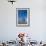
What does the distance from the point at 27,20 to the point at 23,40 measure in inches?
77.2

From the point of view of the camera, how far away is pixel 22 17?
19.0ft

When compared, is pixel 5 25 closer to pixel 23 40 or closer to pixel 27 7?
pixel 27 7

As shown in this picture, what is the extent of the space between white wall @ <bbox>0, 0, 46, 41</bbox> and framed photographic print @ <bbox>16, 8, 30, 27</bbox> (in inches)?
4.9

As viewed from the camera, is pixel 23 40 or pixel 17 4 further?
pixel 17 4

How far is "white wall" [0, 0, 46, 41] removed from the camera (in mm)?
→ 5730

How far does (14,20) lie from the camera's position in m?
5.77

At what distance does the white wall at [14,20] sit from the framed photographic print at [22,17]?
0.13 metres

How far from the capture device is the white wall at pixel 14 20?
18.8 feet

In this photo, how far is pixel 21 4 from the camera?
574 cm

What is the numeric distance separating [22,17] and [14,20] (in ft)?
1.17

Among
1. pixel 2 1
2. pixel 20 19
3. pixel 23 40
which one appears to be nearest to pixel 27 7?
pixel 20 19

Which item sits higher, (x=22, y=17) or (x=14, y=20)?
(x=22, y=17)

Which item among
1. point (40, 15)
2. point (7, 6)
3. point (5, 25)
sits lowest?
point (5, 25)

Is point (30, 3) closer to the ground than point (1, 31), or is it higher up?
higher up
